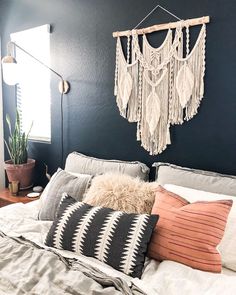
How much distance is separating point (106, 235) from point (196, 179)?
73cm

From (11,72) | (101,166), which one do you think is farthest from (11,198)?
(11,72)

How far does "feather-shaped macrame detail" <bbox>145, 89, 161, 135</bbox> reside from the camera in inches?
82.7

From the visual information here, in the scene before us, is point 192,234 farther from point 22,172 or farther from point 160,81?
point 22,172

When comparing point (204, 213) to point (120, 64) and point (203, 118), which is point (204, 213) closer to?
point (203, 118)

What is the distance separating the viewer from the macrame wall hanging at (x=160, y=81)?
1950mm

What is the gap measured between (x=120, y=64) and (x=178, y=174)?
1012 mm

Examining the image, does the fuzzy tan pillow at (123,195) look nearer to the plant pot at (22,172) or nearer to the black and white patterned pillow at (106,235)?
the black and white patterned pillow at (106,235)

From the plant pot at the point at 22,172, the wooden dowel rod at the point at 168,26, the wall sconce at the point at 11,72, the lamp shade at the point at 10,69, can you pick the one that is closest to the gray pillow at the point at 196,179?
the wooden dowel rod at the point at 168,26

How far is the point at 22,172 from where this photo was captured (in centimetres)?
281

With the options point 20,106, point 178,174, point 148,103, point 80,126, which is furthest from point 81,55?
point 178,174

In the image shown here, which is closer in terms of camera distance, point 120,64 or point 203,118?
point 203,118

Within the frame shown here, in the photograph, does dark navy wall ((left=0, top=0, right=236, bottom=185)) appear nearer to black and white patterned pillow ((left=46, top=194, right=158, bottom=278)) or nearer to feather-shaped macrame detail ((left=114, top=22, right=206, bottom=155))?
feather-shaped macrame detail ((left=114, top=22, right=206, bottom=155))

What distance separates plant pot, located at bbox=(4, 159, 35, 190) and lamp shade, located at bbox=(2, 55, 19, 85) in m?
0.82

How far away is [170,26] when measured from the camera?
2.00 m
